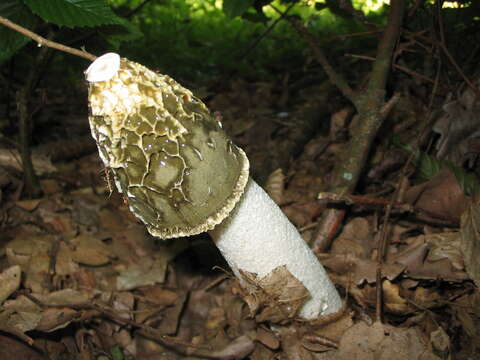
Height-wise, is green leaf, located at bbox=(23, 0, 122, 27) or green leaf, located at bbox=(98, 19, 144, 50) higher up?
green leaf, located at bbox=(23, 0, 122, 27)

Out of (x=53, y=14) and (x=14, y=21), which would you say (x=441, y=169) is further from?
(x=14, y=21)

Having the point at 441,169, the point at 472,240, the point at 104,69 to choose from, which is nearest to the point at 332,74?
the point at 441,169

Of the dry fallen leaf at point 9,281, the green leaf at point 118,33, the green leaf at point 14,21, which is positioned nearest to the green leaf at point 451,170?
the green leaf at point 118,33

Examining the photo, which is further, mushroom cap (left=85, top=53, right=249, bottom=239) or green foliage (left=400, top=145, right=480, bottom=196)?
green foliage (left=400, top=145, right=480, bottom=196)

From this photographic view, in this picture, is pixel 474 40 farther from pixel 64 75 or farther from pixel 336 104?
pixel 64 75

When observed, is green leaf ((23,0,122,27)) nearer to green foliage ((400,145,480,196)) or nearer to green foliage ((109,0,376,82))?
green foliage ((400,145,480,196))

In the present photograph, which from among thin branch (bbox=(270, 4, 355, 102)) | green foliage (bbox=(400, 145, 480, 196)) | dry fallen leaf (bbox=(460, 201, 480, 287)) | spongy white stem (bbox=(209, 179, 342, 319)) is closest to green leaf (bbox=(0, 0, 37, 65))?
→ spongy white stem (bbox=(209, 179, 342, 319))

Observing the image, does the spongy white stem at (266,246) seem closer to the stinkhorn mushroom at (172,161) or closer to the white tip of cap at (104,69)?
the stinkhorn mushroom at (172,161)
